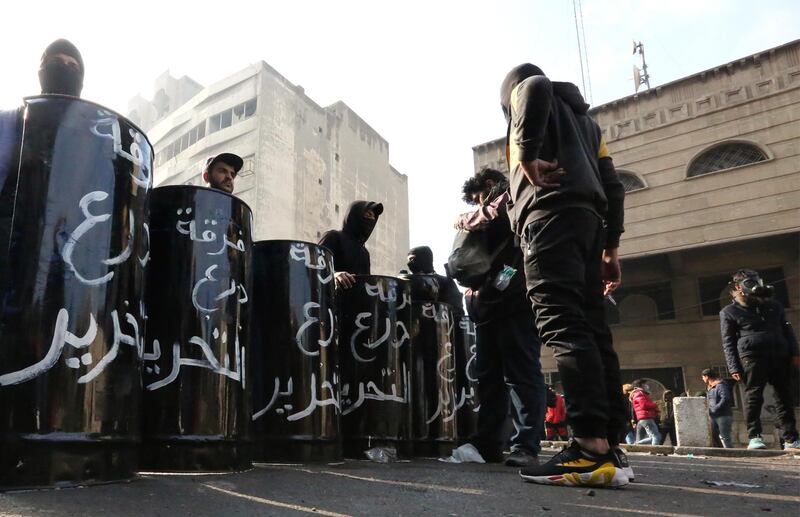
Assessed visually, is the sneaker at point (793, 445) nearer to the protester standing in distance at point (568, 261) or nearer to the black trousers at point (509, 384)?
the black trousers at point (509, 384)

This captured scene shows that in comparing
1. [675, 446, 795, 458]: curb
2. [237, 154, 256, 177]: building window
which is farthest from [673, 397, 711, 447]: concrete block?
[237, 154, 256, 177]: building window

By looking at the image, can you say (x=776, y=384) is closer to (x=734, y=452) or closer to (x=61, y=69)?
(x=734, y=452)

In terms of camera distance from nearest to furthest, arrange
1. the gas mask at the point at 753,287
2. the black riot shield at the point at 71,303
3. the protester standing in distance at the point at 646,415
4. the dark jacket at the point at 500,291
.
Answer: the black riot shield at the point at 71,303, the dark jacket at the point at 500,291, the gas mask at the point at 753,287, the protester standing in distance at the point at 646,415

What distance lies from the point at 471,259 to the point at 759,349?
3803 millimetres

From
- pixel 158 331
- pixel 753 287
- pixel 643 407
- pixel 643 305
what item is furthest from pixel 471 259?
pixel 643 305

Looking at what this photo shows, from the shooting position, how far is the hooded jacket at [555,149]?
2.48 m

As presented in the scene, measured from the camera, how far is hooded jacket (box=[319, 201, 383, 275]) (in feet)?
14.1

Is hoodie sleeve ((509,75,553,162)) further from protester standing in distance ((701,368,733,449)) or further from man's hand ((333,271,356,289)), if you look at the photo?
protester standing in distance ((701,368,733,449))

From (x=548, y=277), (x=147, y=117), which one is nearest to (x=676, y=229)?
(x=548, y=277)

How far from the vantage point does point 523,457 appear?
10.8 feet

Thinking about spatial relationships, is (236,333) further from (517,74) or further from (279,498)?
(517,74)

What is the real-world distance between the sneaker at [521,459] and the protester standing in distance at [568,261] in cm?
78

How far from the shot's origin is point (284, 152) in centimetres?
3612

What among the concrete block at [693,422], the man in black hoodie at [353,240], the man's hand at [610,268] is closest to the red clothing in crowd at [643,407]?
the concrete block at [693,422]
